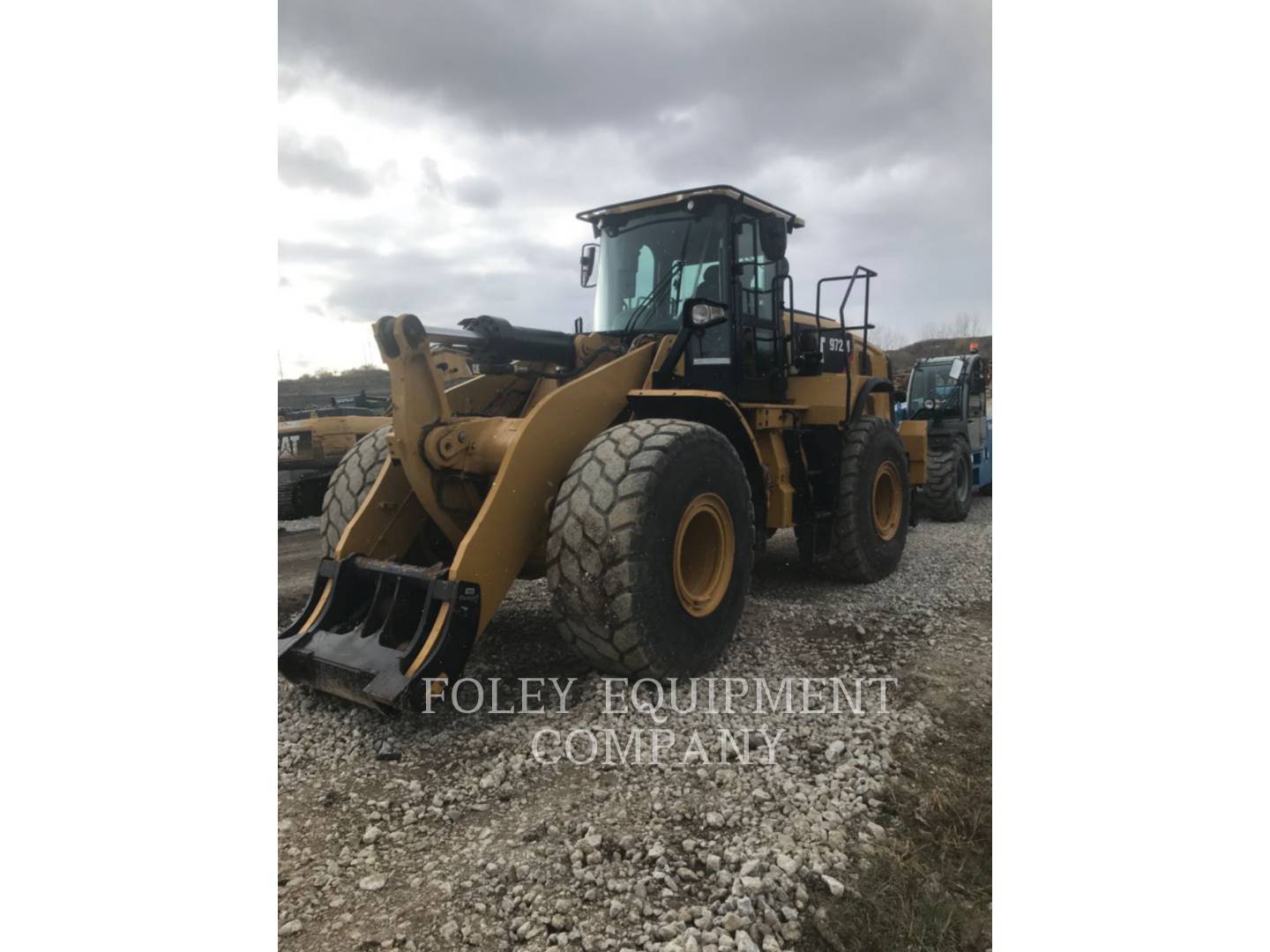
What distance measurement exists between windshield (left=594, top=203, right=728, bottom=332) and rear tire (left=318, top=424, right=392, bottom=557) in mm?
1335

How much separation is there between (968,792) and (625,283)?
2931 mm

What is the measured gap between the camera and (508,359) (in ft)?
11.6

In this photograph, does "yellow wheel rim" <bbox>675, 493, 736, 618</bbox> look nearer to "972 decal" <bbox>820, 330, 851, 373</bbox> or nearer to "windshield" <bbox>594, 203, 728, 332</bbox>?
"windshield" <bbox>594, 203, 728, 332</bbox>

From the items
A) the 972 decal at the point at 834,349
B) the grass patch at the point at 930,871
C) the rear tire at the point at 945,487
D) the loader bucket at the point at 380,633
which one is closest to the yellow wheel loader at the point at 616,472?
the loader bucket at the point at 380,633

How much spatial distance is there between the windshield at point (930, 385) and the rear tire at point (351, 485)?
5809mm

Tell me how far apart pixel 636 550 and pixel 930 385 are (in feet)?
21.3

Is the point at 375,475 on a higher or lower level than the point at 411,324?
lower

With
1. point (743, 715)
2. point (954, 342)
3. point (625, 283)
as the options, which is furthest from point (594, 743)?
point (625, 283)

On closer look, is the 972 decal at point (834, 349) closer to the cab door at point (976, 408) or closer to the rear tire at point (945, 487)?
the rear tire at point (945, 487)

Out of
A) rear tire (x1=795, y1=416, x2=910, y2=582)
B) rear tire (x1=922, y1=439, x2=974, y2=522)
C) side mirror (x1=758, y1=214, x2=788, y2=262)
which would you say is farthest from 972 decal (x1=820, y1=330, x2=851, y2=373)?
rear tire (x1=922, y1=439, x2=974, y2=522)

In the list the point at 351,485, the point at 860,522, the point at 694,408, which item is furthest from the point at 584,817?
the point at 860,522

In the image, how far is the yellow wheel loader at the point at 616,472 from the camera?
9.21 ft

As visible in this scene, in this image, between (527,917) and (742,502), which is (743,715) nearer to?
(742,502)

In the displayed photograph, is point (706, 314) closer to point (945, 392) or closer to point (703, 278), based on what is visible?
point (703, 278)
